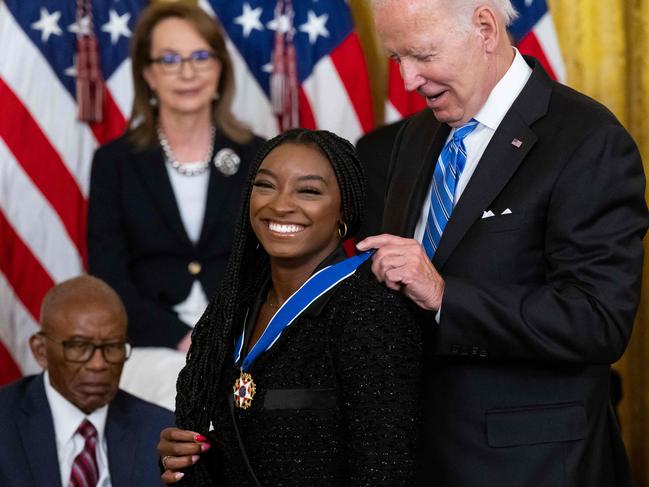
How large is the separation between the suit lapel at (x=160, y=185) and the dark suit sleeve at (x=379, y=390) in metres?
2.51

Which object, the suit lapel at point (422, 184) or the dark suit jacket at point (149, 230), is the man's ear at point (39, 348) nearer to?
the dark suit jacket at point (149, 230)

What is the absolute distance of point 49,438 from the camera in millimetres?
3729

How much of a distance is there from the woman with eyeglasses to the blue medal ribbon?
224cm

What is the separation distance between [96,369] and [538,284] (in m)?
1.56

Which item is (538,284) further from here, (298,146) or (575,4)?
(575,4)

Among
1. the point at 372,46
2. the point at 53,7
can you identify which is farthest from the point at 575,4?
the point at 53,7

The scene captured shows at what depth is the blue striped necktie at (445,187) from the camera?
298cm

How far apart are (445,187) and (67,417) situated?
1490 millimetres

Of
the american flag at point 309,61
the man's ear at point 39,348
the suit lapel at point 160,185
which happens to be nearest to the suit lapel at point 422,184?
the man's ear at point 39,348

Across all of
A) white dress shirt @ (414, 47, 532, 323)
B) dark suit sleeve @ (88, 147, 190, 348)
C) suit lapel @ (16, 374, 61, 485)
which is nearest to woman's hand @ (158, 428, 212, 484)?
white dress shirt @ (414, 47, 532, 323)

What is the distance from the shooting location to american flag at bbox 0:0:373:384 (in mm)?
5500

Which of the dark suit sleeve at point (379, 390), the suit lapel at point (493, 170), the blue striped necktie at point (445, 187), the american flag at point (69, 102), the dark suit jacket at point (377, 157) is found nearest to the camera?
the dark suit sleeve at point (379, 390)

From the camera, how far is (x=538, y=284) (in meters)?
2.86

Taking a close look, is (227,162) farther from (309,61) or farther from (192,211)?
(309,61)
